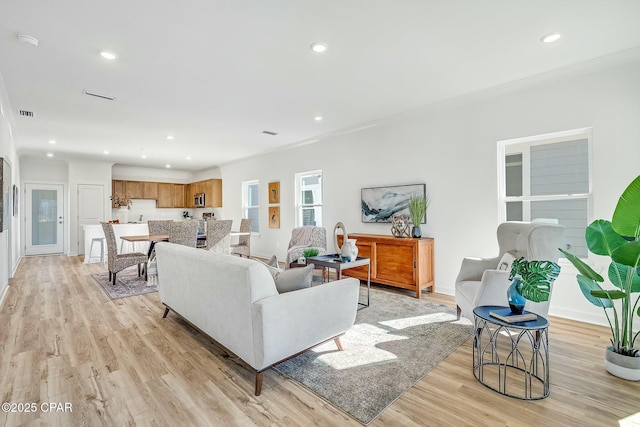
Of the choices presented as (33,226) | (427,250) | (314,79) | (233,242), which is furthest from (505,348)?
(33,226)

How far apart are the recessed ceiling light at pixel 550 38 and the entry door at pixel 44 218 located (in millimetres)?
10624

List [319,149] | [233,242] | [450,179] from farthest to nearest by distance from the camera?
[233,242], [319,149], [450,179]

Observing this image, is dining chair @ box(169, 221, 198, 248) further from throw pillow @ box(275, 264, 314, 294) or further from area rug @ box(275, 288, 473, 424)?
throw pillow @ box(275, 264, 314, 294)

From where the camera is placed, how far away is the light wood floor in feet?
5.77

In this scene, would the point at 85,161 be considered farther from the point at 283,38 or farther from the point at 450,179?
the point at 450,179

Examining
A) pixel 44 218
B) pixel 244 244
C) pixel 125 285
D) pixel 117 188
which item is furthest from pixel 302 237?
pixel 44 218

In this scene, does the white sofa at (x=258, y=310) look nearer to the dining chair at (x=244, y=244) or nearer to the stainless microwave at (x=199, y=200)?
the dining chair at (x=244, y=244)

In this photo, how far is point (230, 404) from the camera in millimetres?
1884

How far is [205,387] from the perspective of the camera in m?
2.06

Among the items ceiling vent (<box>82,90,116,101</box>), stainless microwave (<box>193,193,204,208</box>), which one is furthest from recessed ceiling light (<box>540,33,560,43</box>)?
stainless microwave (<box>193,193,204,208</box>)

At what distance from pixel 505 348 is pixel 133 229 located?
7.92 meters

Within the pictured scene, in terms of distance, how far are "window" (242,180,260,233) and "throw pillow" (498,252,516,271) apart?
5917 millimetres

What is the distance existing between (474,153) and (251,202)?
5.75 metres

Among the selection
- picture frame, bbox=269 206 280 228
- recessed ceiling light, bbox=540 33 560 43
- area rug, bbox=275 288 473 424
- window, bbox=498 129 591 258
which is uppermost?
recessed ceiling light, bbox=540 33 560 43
